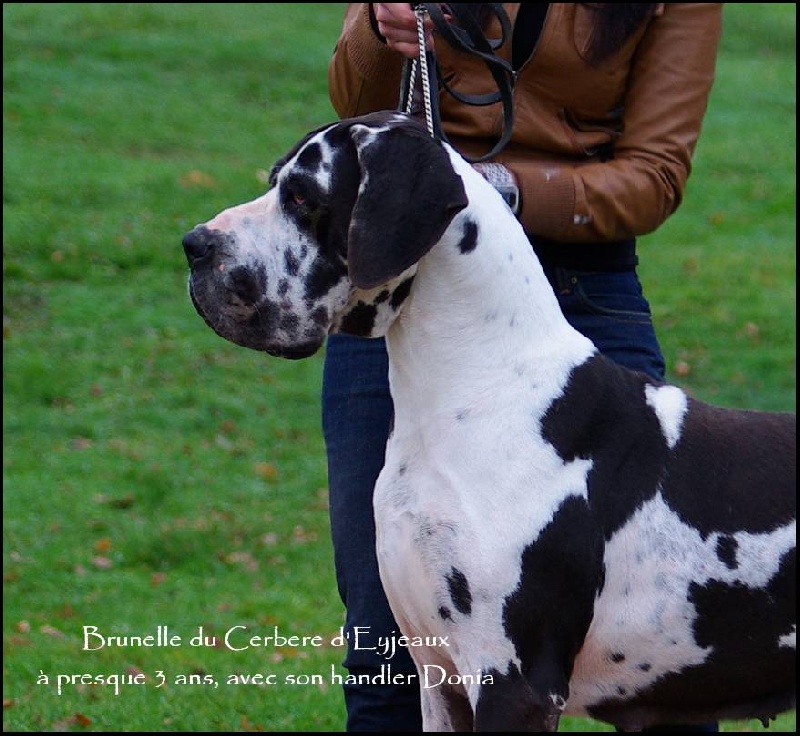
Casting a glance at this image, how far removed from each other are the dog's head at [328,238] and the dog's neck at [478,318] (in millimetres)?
81

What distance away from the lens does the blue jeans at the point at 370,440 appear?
12.0 ft

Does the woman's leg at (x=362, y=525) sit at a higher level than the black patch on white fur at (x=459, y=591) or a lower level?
lower

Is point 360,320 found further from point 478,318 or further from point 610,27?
point 610,27

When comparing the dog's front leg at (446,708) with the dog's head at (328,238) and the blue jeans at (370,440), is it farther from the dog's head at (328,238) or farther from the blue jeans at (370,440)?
the dog's head at (328,238)

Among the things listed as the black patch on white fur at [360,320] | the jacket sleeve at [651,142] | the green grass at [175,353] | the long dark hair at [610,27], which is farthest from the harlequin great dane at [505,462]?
the green grass at [175,353]

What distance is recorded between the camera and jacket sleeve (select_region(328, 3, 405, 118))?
3.59 metres

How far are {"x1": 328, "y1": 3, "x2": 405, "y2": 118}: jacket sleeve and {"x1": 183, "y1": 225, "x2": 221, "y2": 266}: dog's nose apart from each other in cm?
80

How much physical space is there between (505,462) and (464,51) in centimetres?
123

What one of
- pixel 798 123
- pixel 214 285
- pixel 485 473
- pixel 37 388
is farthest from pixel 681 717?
pixel 798 123

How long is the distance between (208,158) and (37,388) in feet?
16.6

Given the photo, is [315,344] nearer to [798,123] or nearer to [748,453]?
[748,453]

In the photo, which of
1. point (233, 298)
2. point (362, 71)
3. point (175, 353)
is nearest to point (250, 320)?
point (233, 298)

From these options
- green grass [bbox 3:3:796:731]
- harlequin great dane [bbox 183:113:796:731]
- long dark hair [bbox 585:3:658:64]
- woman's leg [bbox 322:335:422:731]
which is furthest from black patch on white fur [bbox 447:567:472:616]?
green grass [bbox 3:3:796:731]

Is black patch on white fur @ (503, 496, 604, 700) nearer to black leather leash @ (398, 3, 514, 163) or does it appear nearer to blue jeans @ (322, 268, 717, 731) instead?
blue jeans @ (322, 268, 717, 731)
